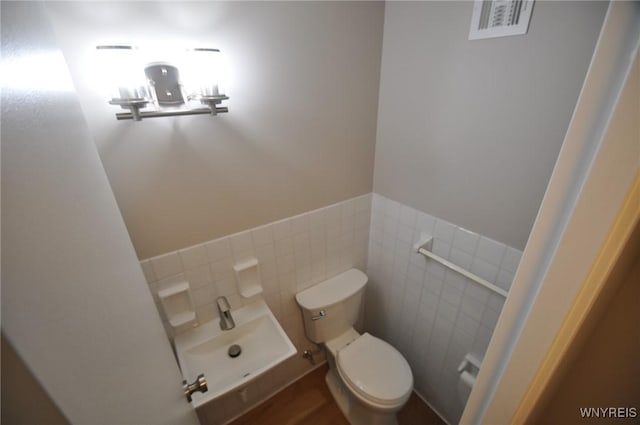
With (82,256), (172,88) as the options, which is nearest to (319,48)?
(172,88)

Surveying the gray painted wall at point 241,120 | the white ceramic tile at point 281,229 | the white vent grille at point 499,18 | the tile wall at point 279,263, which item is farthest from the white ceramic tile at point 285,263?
the white vent grille at point 499,18

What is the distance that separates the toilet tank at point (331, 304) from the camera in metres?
1.48

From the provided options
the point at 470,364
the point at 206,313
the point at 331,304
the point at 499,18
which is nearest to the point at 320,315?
the point at 331,304

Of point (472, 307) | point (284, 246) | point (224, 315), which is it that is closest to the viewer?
point (224, 315)

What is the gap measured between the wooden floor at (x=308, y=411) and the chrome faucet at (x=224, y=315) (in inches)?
35.5

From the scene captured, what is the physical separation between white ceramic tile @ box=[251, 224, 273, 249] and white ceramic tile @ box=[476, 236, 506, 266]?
3.24 ft

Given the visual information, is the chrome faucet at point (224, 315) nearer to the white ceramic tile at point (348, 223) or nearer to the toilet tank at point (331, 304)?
the toilet tank at point (331, 304)

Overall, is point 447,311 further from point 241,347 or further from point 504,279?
point 241,347

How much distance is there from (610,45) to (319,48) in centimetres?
108

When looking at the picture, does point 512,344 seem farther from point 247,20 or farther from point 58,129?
point 247,20

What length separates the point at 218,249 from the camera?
1.16 meters

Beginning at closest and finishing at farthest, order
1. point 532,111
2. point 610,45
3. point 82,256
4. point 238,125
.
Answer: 1. point 610,45
2. point 82,256
3. point 532,111
4. point 238,125

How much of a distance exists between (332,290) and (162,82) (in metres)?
1.30

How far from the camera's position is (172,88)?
2.70ft
